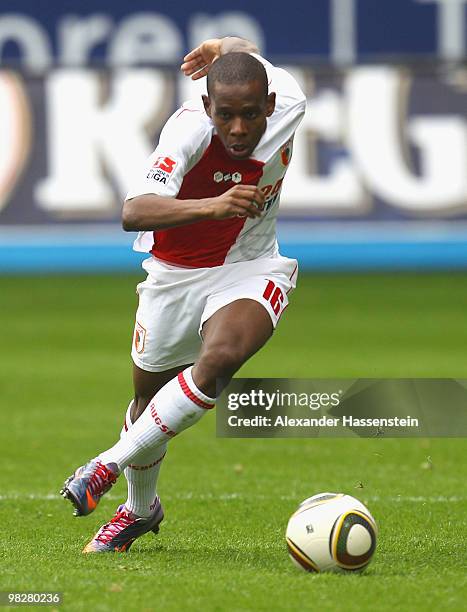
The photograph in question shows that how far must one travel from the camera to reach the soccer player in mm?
A: 5707

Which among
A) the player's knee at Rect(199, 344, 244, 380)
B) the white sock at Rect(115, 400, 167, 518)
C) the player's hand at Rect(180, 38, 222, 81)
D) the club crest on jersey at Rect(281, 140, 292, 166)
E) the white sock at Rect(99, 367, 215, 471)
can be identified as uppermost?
the player's hand at Rect(180, 38, 222, 81)

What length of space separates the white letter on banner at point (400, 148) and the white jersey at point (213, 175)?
1300cm

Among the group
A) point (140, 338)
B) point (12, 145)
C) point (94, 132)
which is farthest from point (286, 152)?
point (12, 145)

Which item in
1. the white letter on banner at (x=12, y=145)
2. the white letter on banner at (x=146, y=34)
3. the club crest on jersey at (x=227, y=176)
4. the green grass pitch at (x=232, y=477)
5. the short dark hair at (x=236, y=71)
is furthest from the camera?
the white letter on banner at (x=146, y=34)

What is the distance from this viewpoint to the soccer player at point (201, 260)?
5707mm

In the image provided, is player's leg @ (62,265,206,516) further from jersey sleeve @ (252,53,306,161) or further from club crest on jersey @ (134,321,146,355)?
jersey sleeve @ (252,53,306,161)

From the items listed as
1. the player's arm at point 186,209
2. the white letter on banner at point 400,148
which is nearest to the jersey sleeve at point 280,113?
the player's arm at point 186,209

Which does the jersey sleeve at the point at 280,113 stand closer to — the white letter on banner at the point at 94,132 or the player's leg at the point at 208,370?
the player's leg at the point at 208,370

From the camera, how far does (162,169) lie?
19.0ft

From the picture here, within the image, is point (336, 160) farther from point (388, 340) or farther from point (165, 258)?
point (165, 258)

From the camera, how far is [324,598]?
17.2 ft

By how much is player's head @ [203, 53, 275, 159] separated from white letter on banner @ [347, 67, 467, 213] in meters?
13.6

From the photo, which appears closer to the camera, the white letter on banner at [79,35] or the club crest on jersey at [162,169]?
the club crest on jersey at [162,169]

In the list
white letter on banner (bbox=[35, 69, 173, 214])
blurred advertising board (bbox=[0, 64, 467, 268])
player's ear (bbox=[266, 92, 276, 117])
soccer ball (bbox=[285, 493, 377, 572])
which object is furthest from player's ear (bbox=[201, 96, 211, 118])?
white letter on banner (bbox=[35, 69, 173, 214])
